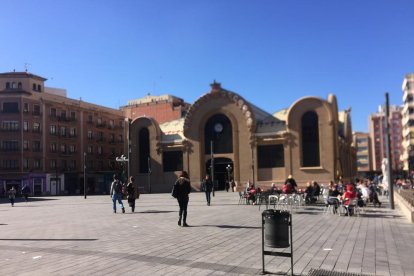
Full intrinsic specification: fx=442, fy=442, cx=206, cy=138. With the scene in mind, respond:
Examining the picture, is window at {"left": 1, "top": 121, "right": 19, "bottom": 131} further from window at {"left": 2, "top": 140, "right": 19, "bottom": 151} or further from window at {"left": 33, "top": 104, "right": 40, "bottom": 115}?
window at {"left": 33, "top": 104, "right": 40, "bottom": 115}

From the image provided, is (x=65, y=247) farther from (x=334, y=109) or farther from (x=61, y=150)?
(x=61, y=150)

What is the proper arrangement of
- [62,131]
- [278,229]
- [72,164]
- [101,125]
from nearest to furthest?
1. [278,229]
2. [62,131]
3. [72,164]
4. [101,125]

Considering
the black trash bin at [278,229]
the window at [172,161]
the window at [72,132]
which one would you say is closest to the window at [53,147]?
the window at [72,132]

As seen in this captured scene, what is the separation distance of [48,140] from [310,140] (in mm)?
38113

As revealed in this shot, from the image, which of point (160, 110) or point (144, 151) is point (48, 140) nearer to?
point (144, 151)

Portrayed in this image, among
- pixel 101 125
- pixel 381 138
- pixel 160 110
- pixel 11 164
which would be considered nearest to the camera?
pixel 11 164

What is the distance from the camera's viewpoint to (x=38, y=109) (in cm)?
6456

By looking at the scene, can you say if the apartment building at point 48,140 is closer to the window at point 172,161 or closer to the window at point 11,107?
the window at point 11,107

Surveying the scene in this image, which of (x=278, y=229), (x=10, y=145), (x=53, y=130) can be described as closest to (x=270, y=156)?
(x=53, y=130)

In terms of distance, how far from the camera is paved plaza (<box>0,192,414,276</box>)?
7.40 meters

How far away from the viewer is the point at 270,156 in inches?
2135

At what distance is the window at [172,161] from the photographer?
59.6 meters

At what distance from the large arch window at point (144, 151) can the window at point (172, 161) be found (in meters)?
2.63

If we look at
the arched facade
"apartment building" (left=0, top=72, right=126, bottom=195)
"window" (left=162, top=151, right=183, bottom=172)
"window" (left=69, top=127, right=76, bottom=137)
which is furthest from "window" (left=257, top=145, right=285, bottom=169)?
"window" (left=69, top=127, right=76, bottom=137)
